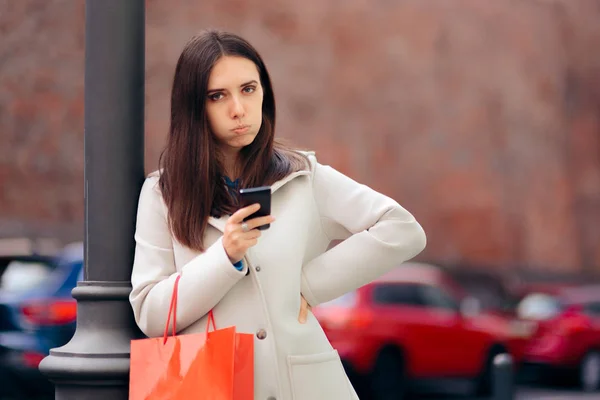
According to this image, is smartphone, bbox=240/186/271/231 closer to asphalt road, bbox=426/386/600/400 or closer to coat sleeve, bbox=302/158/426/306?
coat sleeve, bbox=302/158/426/306

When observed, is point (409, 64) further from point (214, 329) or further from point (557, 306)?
point (214, 329)

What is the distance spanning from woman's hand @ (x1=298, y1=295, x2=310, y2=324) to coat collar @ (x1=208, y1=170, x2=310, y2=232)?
31cm

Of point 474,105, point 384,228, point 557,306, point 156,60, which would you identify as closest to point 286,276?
point 384,228

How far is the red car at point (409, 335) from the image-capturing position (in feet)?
34.6

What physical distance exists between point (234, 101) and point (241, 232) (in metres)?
0.40

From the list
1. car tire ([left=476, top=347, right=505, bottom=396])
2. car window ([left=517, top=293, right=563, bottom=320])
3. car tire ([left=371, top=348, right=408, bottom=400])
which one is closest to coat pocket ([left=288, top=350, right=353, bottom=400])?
car tire ([left=371, top=348, right=408, bottom=400])

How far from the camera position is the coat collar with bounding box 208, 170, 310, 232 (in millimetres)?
2499

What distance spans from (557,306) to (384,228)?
12.6 meters

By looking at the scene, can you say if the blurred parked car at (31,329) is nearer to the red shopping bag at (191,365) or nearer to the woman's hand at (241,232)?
the red shopping bag at (191,365)

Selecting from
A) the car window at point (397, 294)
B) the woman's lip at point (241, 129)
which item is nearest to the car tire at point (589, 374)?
the car window at point (397, 294)

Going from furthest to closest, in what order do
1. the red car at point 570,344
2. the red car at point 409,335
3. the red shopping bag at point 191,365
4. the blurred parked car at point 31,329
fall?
the red car at point 570,344, the red car at point 409,335, the blurred parked car at point 31,329, the red shopping bag at point 191,365

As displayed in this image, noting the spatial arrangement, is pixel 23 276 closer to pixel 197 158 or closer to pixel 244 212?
pixel 197 158

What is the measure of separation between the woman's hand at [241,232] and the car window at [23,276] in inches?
267

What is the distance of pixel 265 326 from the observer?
250 cm
